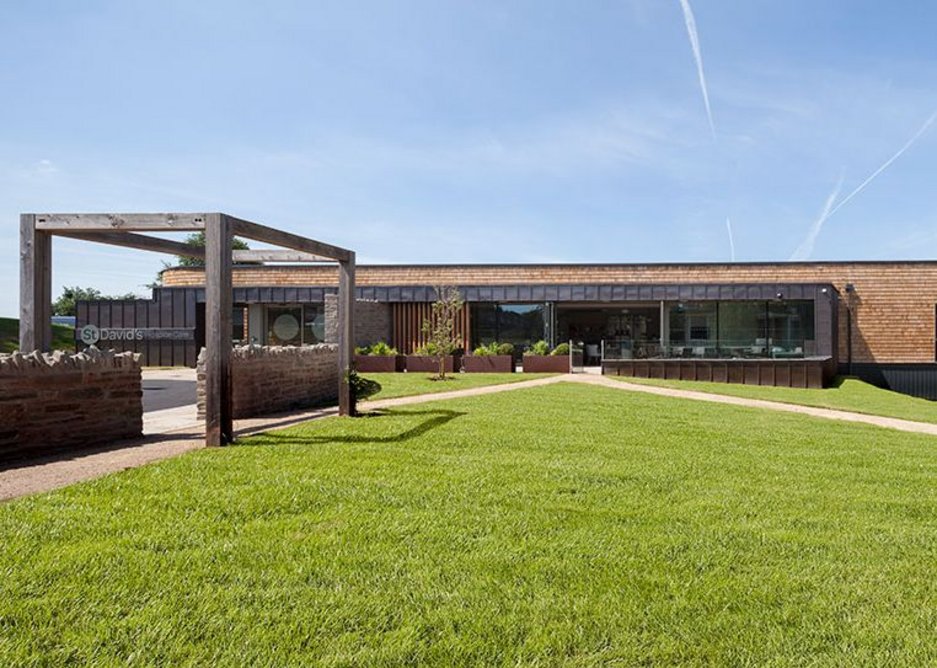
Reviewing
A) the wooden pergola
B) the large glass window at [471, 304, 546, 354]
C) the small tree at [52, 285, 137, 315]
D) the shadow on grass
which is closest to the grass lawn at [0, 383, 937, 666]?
the shadow on grass

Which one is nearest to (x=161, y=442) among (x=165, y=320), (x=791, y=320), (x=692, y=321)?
(x=165, y=320)

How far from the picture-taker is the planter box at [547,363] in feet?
71.6

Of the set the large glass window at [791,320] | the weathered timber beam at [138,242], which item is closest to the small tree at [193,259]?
the weathered timber beam at [138,242]

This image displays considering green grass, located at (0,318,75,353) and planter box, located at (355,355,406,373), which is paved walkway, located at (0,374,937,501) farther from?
green grass, located at (0,318,75,353)

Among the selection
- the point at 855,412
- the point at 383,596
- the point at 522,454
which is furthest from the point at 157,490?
the point at 855,412

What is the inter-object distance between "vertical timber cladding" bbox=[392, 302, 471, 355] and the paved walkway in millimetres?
11495

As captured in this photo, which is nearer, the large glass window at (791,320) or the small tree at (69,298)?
the large glass window at (791,320)

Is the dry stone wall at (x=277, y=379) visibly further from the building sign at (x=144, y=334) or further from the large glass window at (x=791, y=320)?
the large glass window at (x=791, y=320)

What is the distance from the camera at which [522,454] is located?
21.5 ft

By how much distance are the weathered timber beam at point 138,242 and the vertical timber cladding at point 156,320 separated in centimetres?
1786

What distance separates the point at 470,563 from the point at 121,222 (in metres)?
6.49

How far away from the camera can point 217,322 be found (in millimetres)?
7137

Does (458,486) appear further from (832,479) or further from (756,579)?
(832,479)

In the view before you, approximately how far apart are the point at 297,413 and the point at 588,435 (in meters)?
5.14
